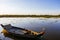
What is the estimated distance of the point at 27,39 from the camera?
21812mm

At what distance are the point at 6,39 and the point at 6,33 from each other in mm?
3124

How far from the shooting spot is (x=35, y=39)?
2109 centimetres

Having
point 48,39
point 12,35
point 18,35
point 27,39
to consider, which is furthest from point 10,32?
point 48,39

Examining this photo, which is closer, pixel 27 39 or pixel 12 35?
pixel 27 39

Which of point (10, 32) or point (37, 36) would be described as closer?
point (37, 36)

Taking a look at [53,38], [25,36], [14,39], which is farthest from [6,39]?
[53,38]

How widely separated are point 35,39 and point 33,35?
0.63m

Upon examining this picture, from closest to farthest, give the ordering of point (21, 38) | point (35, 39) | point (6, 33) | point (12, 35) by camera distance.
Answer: point (35, 39), point (21, 38), point (12, 35), point (6, 33)

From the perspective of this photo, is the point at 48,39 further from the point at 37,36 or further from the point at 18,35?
the point at 18,35

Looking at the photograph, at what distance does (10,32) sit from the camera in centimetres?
2488

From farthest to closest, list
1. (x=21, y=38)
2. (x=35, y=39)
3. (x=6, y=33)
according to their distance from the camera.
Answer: (x=6, y=33), (x=21, y=38), (x=35, y=39)

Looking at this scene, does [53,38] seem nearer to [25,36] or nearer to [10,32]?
[25,36]

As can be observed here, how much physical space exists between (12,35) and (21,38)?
2.17 metres

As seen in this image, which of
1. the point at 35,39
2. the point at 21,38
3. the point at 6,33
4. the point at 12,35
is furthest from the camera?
the point at 6,33
